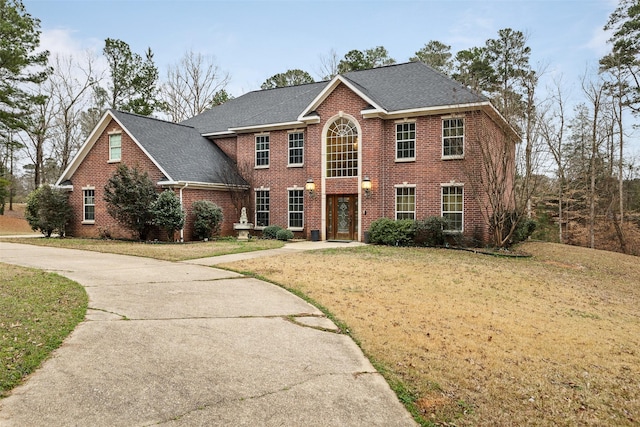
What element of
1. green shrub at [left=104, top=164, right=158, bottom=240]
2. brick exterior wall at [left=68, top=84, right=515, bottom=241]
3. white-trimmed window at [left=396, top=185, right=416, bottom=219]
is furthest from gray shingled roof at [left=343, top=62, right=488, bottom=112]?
green shrub at [left=104, top=164, right=158, bottom=240]

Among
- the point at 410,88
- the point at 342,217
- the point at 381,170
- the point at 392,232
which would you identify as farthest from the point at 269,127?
the point at 392,232

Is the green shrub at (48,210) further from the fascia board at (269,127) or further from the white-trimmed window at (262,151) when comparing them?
the white-trimmed window at (262,151)

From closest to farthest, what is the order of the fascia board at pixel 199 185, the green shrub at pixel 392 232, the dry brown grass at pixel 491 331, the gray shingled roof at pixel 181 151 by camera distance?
the dry brown grass at pixel 491 331, the green shrub at pixel 392 232, the fascia board at pixel 199 185, the gray shingled roof at pixel 181 151

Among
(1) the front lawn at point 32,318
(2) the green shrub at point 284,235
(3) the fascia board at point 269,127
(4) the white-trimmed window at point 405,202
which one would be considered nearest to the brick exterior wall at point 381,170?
(4) the white-trimmed window at point 405,202

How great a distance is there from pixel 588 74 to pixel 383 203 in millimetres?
16834

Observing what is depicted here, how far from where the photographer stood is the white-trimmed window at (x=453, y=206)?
17609 mm

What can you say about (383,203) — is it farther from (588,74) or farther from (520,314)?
(588,74)

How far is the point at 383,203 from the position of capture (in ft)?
62.3

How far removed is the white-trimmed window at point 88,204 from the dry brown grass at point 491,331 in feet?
42.9

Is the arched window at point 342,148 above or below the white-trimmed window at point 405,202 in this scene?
above

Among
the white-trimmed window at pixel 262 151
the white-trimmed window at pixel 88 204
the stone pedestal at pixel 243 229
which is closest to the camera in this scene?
the stone pedestal at pixel 243 229

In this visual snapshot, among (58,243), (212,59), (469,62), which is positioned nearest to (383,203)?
(58,243)

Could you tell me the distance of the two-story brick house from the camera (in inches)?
691

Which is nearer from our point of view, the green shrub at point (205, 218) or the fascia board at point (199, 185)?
the fascia board at point (199, 185)
